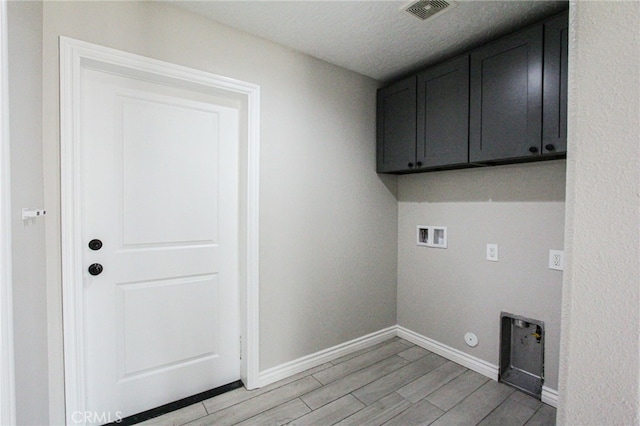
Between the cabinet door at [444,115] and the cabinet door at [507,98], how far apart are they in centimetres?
5

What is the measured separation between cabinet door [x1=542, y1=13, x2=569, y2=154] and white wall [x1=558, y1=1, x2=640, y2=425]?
118 cm

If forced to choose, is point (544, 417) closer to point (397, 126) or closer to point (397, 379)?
point (397, 379)

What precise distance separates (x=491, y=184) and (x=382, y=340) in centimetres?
166

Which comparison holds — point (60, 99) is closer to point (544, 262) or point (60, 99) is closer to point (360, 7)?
point (360, 7)

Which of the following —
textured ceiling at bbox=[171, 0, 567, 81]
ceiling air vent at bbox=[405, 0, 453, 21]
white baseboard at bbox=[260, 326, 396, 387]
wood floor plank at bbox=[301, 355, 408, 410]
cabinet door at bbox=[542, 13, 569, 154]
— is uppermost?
textured ceiling at bbox=[171, 0, 567, 81]

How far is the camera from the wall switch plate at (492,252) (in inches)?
87.7

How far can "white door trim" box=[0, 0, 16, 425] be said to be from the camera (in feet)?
2.97

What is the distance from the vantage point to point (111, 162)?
1708 mm

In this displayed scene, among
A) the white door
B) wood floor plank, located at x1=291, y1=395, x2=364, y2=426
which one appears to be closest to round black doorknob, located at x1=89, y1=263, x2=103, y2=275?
the white door

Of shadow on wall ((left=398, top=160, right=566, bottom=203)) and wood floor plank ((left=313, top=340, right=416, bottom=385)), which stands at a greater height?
shadow on wall ((left=398, top=160, right=566, bottom=203))

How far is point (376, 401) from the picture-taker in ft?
6.43

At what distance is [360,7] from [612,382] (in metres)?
1.93

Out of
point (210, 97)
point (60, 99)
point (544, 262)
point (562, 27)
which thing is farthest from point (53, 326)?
point (562, 27)

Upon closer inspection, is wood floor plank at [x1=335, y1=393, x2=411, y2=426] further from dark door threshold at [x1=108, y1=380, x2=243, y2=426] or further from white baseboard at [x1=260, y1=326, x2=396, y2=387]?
dark door threshold at [x1=108, y1=380, x2=243, y2=426]
